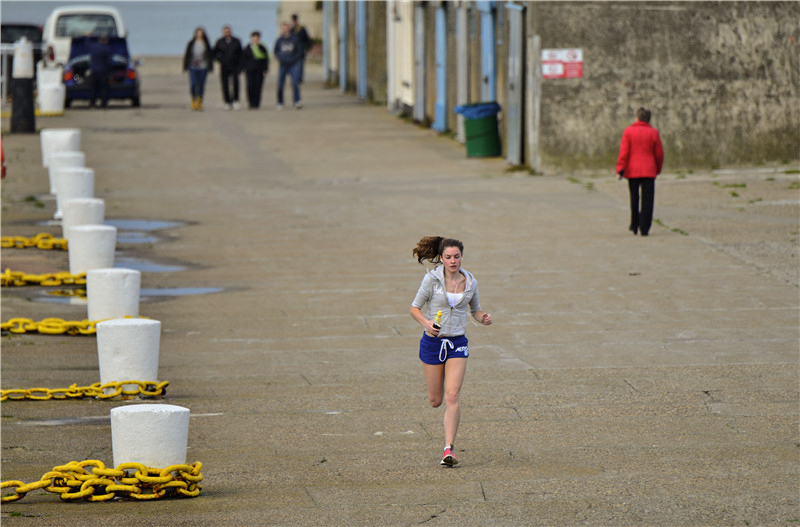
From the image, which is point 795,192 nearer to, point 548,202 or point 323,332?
point 548,202

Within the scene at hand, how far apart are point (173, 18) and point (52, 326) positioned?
6373 inches

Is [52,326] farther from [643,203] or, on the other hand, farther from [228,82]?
[228,82]

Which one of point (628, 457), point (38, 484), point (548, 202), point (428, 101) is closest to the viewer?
point (38, 484)

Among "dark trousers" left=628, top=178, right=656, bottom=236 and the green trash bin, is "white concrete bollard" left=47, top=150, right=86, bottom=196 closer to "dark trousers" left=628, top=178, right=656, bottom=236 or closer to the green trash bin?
the green trash bin

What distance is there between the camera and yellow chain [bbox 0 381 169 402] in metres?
9.08

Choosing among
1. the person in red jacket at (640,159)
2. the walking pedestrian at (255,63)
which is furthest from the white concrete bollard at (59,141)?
the walking pedestrian at (255,63)

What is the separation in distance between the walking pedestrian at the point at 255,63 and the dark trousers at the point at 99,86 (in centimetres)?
365

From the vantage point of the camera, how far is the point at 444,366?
296 inches

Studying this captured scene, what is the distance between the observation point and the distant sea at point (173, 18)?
115 meters

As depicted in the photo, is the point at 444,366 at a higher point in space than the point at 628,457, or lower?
higher

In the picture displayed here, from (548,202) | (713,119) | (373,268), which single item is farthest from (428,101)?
(373,268)

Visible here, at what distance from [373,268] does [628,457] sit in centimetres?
696

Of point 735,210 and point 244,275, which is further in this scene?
point 735,210

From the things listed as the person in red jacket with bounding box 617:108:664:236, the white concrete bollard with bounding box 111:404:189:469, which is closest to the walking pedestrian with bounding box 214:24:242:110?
the person in red jacket with bounding box 617:108:664:236
